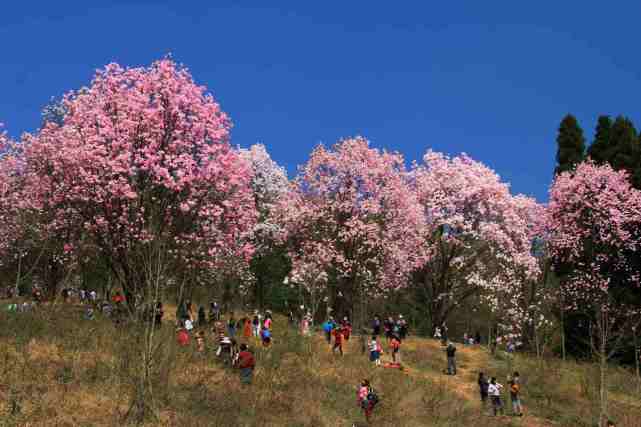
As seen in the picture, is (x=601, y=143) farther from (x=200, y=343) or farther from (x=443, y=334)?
(x=200, y=343)

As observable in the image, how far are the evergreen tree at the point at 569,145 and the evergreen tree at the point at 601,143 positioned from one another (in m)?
1.31

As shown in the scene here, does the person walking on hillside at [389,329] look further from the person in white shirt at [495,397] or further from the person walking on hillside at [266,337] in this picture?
the person in white shirt at [495,397]

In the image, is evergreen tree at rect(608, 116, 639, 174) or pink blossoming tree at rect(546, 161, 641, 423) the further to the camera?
evergreen tree at rect(608, 116, 639, 174)

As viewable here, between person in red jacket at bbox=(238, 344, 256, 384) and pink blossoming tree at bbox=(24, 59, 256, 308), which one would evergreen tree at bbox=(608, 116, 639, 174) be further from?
person in red jacket at bbox=(238, 344, 256, 384)

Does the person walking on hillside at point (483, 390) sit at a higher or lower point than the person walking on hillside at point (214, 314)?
lower

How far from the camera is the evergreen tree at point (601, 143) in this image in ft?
141

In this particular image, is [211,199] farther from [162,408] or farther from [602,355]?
[602,355]

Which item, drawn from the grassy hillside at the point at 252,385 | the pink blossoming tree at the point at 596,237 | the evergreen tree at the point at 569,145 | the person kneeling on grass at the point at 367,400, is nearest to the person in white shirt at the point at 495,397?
the grassy hillside at the point at 252,385

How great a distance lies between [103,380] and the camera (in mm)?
21250

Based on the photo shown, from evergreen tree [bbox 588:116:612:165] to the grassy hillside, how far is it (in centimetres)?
1623

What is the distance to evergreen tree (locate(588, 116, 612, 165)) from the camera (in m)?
42.9


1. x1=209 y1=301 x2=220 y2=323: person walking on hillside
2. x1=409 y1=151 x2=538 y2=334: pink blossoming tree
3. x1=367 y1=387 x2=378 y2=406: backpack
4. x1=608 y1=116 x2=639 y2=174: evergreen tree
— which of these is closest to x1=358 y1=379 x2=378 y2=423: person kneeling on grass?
x1=367 y1=387 x2=378 y2=406: backpack

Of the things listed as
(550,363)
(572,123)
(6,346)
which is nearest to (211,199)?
(6,346)

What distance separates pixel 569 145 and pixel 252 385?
33077mm
